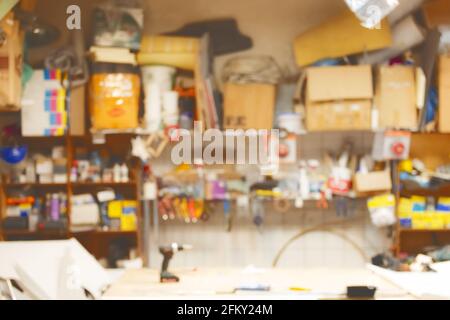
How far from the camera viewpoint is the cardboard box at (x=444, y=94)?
133 inches

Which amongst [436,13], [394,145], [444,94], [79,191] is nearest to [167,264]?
[79,191]

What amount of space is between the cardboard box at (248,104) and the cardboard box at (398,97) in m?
0.66

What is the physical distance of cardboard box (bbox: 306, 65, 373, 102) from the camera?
339 centimetres

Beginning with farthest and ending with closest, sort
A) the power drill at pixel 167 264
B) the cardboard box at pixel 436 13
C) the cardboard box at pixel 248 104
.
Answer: the cardboard box at pixel 248 104, the cardboard box at pixel 436 13, the power drill at pixel 167 264

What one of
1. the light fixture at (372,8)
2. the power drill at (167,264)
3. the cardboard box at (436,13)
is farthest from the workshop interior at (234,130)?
the power drill at (167,264)

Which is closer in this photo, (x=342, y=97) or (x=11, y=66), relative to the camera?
(x=11, y=66)

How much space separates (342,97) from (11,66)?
1.86 meters

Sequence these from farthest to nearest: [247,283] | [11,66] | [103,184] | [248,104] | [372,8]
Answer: [103,184], [248,104], [11,66], [372,8], [247,283]

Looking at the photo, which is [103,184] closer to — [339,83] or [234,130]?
[234,130]

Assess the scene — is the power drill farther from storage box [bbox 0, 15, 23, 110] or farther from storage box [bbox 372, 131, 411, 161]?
storage box [bbox 372, 131, 411, 161]

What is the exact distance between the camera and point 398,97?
3420mm

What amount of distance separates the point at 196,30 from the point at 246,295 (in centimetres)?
202

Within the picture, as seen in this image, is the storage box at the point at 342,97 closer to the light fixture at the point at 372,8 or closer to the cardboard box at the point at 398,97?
the cardboard box at the point at 398,97
